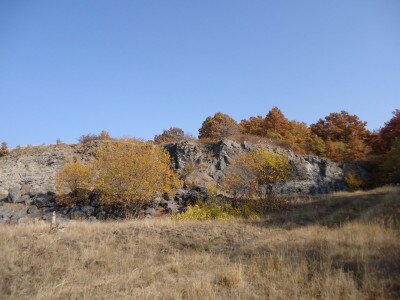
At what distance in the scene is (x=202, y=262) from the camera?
10977 mm

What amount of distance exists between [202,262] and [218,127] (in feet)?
141

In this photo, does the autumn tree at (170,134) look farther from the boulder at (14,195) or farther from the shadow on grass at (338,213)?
the shadow on grass at (338,213)

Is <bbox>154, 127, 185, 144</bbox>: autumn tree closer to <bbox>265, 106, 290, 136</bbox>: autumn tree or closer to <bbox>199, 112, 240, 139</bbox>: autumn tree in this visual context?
<bbox>199, 112, 240, 139</bbox>: autumn tree

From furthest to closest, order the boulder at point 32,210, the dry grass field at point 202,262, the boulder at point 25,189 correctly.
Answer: the boulder at point 25,189, the boulder at point 32,210, the dry grass field at point 202,262

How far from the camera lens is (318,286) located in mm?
7875

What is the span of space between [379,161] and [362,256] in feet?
123

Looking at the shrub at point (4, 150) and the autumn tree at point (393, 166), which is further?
the shrub at point (4, 150)

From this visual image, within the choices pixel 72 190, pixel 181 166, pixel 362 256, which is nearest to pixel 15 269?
pixel 362 256

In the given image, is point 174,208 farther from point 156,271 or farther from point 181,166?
point 156,271

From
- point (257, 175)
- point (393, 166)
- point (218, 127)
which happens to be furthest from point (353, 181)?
point (218, 127)

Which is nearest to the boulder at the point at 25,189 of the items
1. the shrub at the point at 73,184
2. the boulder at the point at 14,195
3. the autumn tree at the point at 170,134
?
the boulder at the point at 14,195

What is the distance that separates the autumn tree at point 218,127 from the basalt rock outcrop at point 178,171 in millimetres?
8081

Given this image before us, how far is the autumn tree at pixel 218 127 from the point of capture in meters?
50.9

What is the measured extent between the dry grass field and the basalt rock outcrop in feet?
49.5
